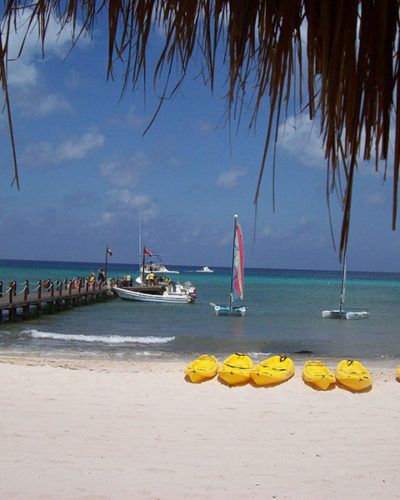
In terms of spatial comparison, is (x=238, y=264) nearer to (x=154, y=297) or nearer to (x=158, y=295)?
(x=154, y=297)

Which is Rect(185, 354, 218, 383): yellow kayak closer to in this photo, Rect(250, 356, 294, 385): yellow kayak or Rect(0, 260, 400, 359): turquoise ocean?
Rect(250, 356, 294, 385): yellow kayak

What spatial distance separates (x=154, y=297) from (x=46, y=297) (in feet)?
34.2

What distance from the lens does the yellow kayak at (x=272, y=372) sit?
9695 mm

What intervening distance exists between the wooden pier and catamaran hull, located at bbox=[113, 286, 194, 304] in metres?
1.56

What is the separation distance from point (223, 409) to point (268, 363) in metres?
1.93

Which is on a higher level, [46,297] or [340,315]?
[46,297]

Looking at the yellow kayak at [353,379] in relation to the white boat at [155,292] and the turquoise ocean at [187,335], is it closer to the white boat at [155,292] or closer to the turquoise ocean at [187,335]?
the turquoise ocean at [187,335]

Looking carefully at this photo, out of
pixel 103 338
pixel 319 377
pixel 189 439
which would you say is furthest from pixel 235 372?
pixel 103 338

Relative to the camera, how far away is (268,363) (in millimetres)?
10305

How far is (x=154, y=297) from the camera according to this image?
3772 cm

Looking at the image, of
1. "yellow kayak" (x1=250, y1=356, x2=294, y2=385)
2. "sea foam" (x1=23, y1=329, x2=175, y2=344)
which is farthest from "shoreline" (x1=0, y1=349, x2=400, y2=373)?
"yellow kayak" (x1=250, y1=356, x2=294, y2=385)

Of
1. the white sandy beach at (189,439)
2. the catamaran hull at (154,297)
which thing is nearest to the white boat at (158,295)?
the catamaran hull at (154,297)

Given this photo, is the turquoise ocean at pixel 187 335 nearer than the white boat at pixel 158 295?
Yes

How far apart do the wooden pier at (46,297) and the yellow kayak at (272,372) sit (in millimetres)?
14356
